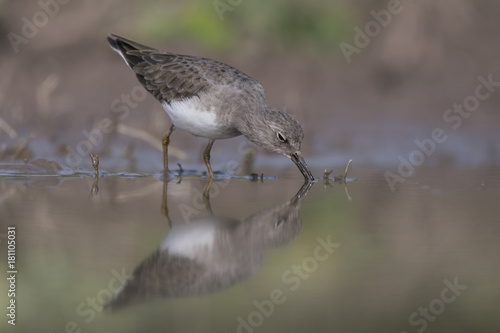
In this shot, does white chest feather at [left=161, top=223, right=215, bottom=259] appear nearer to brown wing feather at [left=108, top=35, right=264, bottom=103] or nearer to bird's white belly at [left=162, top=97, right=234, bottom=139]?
bird's white belly at [left=162, top=97, right=234, bottom=139]

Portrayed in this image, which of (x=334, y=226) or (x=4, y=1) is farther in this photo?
(x=4, y=1)

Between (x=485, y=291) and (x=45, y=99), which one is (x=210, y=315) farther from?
(x=45, y=99)

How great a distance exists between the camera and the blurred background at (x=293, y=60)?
1288 cm

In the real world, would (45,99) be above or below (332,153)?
above

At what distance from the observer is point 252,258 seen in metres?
6.02

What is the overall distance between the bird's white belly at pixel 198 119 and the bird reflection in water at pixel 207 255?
176 cm

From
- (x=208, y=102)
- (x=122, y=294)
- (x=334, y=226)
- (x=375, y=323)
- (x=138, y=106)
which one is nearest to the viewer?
(x=375, y=323)

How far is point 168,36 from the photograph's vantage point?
1359 cm

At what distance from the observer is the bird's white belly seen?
9227mm

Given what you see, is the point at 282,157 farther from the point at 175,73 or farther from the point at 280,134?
the point at 280,134

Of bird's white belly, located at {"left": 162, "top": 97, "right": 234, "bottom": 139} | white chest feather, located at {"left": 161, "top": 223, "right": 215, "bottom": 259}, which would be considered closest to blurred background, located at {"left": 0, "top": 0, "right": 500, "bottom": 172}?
bird's white belly, located at {"left": 162, "top": 97, "right": 234, "bottom": 139}

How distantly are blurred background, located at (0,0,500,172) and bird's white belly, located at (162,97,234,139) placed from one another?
2820mm

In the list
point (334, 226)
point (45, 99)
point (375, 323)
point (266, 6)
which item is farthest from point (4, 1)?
point (375, 323)

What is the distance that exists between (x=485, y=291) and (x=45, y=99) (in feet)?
26.7
